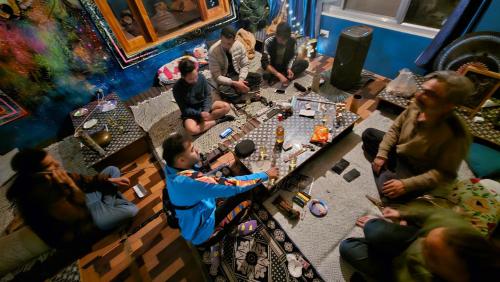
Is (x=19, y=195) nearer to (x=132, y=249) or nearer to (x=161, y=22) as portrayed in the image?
(x=132, y=249)

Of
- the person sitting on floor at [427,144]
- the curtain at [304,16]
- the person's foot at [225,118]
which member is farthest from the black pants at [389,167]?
the curtain at [304,16]

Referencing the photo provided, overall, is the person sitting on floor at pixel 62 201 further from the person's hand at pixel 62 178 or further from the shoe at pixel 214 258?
the shoe at pixel 214 258

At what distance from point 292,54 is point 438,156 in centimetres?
249

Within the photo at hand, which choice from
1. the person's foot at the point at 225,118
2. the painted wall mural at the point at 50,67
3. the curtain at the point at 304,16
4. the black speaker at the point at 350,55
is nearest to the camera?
the painted wall mural at the point at 50,67

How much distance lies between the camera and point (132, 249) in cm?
215

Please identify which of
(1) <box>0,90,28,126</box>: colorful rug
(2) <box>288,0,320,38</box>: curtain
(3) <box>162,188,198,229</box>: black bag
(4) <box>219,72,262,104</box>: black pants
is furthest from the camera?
(2) <box>288,0,320,38</box>: curtain

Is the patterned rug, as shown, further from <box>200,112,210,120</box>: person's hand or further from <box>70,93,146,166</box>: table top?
<box>70,93,146,166</box>: table top

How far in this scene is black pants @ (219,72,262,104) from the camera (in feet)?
11.0

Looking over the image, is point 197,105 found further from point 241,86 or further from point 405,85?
point 405,85

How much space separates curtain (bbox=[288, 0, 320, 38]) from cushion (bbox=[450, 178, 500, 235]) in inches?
139

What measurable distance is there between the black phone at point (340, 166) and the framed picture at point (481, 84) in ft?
5.12

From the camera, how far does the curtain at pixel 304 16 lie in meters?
4.01

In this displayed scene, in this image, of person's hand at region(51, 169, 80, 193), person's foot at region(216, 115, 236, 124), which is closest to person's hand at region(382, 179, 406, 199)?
person's foot at region(216, 115, 236, 124)

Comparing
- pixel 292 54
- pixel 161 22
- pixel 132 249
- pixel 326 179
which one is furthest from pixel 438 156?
pixel 161 22
